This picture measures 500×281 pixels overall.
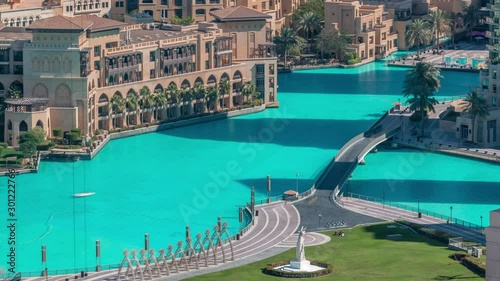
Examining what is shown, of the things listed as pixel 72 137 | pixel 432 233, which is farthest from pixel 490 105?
pixel 432 233

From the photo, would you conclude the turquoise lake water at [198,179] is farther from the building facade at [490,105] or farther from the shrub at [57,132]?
the building facade at [490,105]

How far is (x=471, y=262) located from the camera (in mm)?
95000

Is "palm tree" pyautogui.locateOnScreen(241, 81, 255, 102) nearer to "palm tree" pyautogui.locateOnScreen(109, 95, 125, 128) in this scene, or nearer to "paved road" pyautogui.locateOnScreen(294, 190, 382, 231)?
"palm tree" pyautogui.locateOnScreen(109, 95, 125, 128)

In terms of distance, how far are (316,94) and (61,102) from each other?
35383 mm

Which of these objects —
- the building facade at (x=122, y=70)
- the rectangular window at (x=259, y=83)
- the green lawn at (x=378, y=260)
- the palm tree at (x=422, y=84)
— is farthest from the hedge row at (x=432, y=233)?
the rectangular window at (x=259, y=83)

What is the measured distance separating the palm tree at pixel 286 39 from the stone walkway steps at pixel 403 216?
69.7 m

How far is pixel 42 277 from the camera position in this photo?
319ft

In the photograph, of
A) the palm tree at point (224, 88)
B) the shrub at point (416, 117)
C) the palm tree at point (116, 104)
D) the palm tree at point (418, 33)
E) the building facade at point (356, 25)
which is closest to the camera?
the palm tree at point (116, 104)

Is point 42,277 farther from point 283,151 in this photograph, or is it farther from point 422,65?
point 422,65

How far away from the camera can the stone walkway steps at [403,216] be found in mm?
106438

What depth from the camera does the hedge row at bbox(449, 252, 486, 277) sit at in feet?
306

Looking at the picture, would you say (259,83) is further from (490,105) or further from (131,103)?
(490,105)

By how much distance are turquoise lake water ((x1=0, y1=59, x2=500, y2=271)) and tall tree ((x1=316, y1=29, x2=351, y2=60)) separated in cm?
2372

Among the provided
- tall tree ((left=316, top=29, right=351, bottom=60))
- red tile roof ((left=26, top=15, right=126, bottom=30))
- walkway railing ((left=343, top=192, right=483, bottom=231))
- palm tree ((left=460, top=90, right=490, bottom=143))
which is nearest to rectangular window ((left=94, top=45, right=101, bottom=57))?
red tile roof ((left=26, top=15, right=126, bottom=30))
